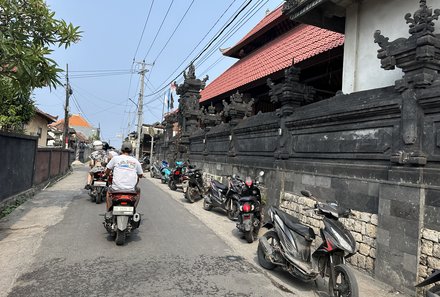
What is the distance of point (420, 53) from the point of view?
432cm

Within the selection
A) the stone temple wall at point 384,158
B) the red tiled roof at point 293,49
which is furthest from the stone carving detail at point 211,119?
the stone temple wall at point 384,158

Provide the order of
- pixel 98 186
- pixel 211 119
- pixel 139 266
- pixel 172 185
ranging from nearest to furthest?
1. pixel 139 266
2. pixel 98 186
3. pixel 211 119
4. pixel 172 185

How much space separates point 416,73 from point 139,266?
463 centimetres

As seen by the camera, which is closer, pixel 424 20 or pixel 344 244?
pixel 344 244

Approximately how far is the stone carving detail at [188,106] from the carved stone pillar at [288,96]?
1070 centimetres

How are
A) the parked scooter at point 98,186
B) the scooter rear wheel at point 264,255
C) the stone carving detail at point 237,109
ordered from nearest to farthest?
the scooter rear wheel at point 264,255, the parked scooter at point 98,186, the stone carving detail at point 237,109

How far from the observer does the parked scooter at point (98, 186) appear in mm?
9227

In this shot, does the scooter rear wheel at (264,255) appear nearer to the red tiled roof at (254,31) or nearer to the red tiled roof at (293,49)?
the red tiled roof at (293,49)

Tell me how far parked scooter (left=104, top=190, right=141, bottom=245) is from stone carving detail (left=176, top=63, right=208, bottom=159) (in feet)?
41.1

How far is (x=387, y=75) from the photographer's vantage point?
20.4 ft

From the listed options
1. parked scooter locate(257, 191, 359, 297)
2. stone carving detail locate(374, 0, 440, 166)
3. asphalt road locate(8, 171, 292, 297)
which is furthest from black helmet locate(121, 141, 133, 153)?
stone carving detail locate(374, 0, 440, 166)

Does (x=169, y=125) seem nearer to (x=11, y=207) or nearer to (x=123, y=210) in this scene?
(x=11, y=207)

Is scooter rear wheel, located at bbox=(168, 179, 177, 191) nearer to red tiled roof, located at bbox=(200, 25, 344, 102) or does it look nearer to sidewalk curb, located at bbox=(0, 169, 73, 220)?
red tiled roof, located at bbox=(200, 25, 344, 102)

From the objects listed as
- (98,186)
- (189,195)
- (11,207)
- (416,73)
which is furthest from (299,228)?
(11,207)
